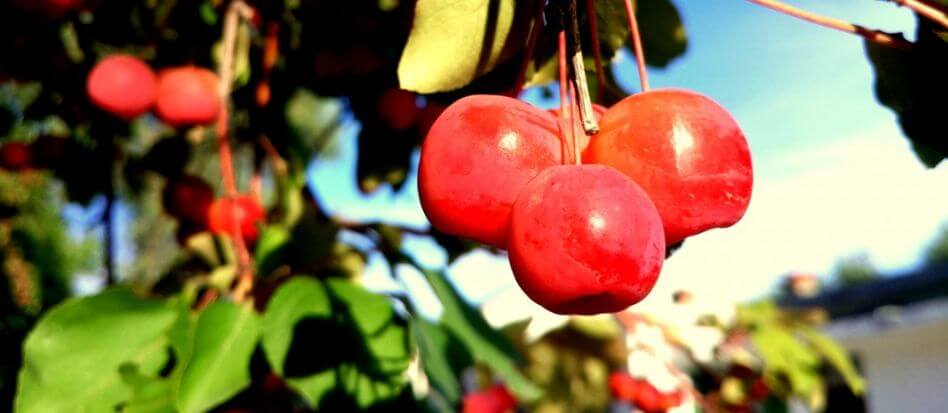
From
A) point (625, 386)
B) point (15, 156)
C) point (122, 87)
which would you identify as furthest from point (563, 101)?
point (625, 386)

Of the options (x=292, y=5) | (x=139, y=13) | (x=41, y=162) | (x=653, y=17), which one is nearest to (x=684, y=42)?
(x=653, y=17)

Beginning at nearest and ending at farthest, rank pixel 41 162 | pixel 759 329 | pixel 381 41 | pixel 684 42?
pixel 684 42
pixel 381 41
pixel 41 162
pixel 759 329

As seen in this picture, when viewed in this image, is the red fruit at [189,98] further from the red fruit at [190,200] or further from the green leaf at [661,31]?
the green leaf at [661,31]

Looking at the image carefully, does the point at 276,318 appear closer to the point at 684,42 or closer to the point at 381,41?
the point at 381,41

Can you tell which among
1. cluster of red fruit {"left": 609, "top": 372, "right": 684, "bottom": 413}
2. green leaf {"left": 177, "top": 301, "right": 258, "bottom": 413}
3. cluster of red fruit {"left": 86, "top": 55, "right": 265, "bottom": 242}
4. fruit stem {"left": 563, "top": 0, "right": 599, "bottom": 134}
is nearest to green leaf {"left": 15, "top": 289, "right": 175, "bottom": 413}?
green leaf {"left": 177, "top": 301, "right": 258, "bottom": 413}

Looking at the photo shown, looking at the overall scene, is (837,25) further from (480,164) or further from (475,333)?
(475,333)

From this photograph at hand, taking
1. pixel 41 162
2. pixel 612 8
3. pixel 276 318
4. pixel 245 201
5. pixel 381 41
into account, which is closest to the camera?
pixel 612 8
